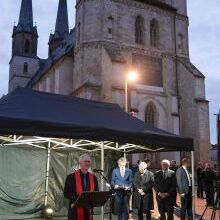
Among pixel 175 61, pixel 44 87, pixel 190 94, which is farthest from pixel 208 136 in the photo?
pixel 44 87

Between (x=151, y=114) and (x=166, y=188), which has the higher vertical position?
(x=151, y=114)

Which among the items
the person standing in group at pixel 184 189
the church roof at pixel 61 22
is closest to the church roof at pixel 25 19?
the church roof at pixel 61 22

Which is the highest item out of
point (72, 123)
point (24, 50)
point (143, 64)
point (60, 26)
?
point (60, 26)

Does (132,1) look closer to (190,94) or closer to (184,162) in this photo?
(190,94)

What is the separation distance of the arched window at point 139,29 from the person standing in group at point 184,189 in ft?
79.0

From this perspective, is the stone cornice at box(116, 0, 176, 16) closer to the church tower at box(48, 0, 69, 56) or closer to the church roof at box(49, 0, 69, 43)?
the church tower at box(48, 0, 69, 56)

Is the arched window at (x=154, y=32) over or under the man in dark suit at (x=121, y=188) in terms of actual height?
over

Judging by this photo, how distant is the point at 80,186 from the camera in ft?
19.3

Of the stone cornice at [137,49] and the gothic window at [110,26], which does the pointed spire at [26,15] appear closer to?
the stone cornice at [137,49]

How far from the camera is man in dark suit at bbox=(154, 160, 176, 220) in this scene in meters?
9.57

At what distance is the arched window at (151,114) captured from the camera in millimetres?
31734

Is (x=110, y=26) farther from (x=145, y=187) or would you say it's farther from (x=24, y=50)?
(x=24, y=50)

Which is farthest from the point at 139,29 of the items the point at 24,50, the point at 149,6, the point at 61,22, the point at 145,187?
the point at 24,50

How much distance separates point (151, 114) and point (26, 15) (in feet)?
135
